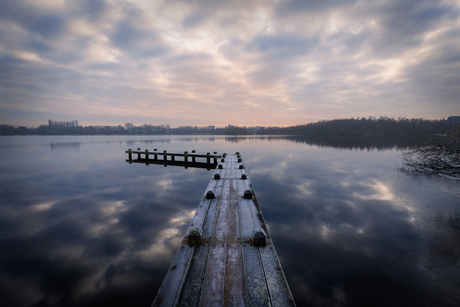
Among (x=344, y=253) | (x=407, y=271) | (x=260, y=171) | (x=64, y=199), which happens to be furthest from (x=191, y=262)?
(x=260, y=171)

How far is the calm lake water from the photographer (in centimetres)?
460

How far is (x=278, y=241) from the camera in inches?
267

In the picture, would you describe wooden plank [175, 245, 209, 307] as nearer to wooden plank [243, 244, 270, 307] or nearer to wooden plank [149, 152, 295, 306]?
wooden plank [149, 152, 295, 306]

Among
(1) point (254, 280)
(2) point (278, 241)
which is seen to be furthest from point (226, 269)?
(2) point (278, 241)

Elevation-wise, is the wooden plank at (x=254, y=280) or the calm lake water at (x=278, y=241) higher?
the wooden plank at (x=254, y=280)

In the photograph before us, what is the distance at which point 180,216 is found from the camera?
8.91m

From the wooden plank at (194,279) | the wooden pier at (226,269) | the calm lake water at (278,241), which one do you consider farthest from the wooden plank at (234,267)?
the calm lake water at (278,241)

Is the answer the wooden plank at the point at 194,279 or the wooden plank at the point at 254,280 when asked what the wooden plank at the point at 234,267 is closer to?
the wooden plank at the point at 254,280

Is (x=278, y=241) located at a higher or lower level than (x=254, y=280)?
lower

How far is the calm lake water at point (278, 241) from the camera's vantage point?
4602 millimetres

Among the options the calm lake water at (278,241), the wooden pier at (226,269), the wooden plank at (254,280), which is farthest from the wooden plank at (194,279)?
the calm lake water at (278,241)

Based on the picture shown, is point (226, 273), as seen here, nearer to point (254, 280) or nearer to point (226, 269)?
point (226, 269)

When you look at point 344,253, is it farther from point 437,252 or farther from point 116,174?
point 116,174

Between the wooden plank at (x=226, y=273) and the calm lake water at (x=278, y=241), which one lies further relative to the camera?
the calm lake water at (x=278, y=241)
